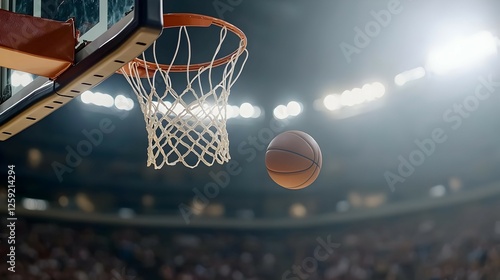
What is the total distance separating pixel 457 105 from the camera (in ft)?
22.5

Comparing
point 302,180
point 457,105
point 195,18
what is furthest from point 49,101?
point 457,105

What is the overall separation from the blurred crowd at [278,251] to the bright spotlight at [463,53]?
5.52 ft

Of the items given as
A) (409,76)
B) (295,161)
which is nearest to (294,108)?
(409,76)

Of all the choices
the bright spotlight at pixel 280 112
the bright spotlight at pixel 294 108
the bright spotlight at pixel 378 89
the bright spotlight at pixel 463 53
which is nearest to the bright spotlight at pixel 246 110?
the bright spotlight at pixel 280 112

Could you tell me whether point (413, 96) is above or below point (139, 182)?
above

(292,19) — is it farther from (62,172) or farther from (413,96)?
(62,172)

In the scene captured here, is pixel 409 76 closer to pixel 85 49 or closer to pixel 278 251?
pixel 278 251

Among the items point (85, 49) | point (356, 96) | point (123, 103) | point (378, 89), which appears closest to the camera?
point (85, 49)

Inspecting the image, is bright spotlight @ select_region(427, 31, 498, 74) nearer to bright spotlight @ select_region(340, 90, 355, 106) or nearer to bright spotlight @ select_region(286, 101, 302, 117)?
bright spotlight @ select_region(340, 90, 355, 106)

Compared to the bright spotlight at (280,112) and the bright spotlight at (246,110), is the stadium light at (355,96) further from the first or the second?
the bright spotlight at (246,110)

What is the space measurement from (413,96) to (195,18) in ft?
17.4

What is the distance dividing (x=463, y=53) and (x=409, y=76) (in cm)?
75

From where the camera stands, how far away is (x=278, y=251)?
314 inches

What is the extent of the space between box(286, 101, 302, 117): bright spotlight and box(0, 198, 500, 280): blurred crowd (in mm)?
1644
